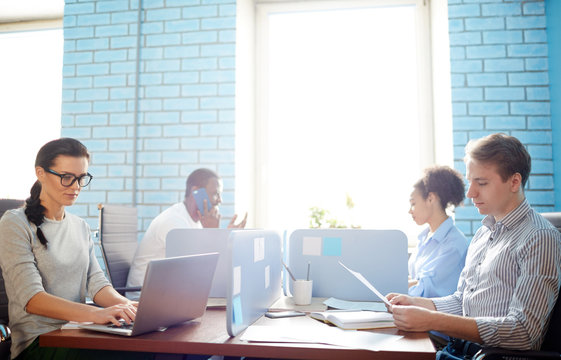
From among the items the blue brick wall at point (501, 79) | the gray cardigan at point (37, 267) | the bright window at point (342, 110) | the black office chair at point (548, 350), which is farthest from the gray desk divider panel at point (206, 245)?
the blue brick wall at point (501, 79)

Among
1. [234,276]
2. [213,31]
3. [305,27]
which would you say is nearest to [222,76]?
[213,31]

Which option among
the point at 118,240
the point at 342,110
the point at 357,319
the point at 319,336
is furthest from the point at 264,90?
the point at 319,336

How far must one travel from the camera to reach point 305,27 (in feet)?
11.5

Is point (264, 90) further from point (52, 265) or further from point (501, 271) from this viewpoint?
point (501, 271)

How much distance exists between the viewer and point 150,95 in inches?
124

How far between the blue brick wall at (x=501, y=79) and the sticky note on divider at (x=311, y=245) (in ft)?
3.91

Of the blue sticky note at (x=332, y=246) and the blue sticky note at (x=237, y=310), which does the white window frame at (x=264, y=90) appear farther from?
the blue sticky note at (x=237, y=310)

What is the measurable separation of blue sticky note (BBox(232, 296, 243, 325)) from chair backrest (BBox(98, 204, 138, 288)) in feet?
4.42

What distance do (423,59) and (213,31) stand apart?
60.9 inches

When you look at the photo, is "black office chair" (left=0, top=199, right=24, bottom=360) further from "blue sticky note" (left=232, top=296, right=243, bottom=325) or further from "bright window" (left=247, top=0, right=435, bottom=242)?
"bright window" (left=247, top=0, right=435, bottom=242)

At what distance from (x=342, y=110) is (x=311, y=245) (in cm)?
163

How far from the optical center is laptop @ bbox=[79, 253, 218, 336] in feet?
4.08

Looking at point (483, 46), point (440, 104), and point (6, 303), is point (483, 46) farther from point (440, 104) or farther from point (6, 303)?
point (6, 303)

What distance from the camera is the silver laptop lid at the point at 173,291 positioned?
4.08 ft
